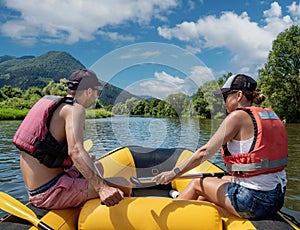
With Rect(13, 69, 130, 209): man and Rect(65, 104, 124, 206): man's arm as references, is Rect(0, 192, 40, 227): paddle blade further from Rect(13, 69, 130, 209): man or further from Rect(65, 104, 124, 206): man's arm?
Rect(65, 104, 124, 206): man's arm

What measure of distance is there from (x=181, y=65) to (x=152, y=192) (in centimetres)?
196

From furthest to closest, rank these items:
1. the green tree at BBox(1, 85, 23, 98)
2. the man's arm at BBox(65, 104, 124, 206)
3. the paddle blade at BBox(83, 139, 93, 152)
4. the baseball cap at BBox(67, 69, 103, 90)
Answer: the green tree at BBox(1, 85, 23, 98) < the paddle blade at BBox(83, 139, 93, 152) < the baseball cap at BBox(67, 69, 103, 90) < the man's arm at BBox(65, 104, 124, 206)

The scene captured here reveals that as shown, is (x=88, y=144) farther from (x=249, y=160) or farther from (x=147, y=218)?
(x=249, y=160)

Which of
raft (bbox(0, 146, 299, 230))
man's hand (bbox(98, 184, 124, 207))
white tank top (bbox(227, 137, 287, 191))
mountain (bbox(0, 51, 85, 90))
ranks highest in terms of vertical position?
mountain (bbox(0, 51, 85, 90))

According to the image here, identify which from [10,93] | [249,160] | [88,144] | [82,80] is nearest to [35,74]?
[10,93]

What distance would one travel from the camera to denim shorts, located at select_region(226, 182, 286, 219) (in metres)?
2.15

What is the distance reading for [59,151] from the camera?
7.29 ft

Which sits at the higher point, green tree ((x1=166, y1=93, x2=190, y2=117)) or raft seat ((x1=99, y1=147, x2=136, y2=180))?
green tree ((x1=166, y1=93, x2=190, y2=117))

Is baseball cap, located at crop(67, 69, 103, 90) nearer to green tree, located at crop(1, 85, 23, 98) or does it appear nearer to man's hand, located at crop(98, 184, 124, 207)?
man's hand, located at crop(98, 184, 124, 207)

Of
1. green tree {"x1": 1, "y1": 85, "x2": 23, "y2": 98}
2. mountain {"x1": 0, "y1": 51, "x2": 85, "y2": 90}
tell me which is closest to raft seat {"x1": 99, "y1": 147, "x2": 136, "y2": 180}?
green tree {"x1": 1, "y1": 85, "x2": 23, "y2": 98}

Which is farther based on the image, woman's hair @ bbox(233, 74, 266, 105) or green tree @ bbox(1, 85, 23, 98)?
green tree @ bbox(1, 85, 23, 98)

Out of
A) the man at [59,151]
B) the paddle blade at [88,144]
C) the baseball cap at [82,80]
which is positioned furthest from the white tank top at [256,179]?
the paddle blade at [88,144]

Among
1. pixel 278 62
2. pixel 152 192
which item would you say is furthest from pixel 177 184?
pixel 278 62

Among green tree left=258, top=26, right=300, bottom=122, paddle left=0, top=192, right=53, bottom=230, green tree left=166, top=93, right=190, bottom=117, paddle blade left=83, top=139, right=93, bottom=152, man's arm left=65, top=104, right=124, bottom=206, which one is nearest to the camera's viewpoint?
paddle left=0, top=192, right=53, bottom=230
